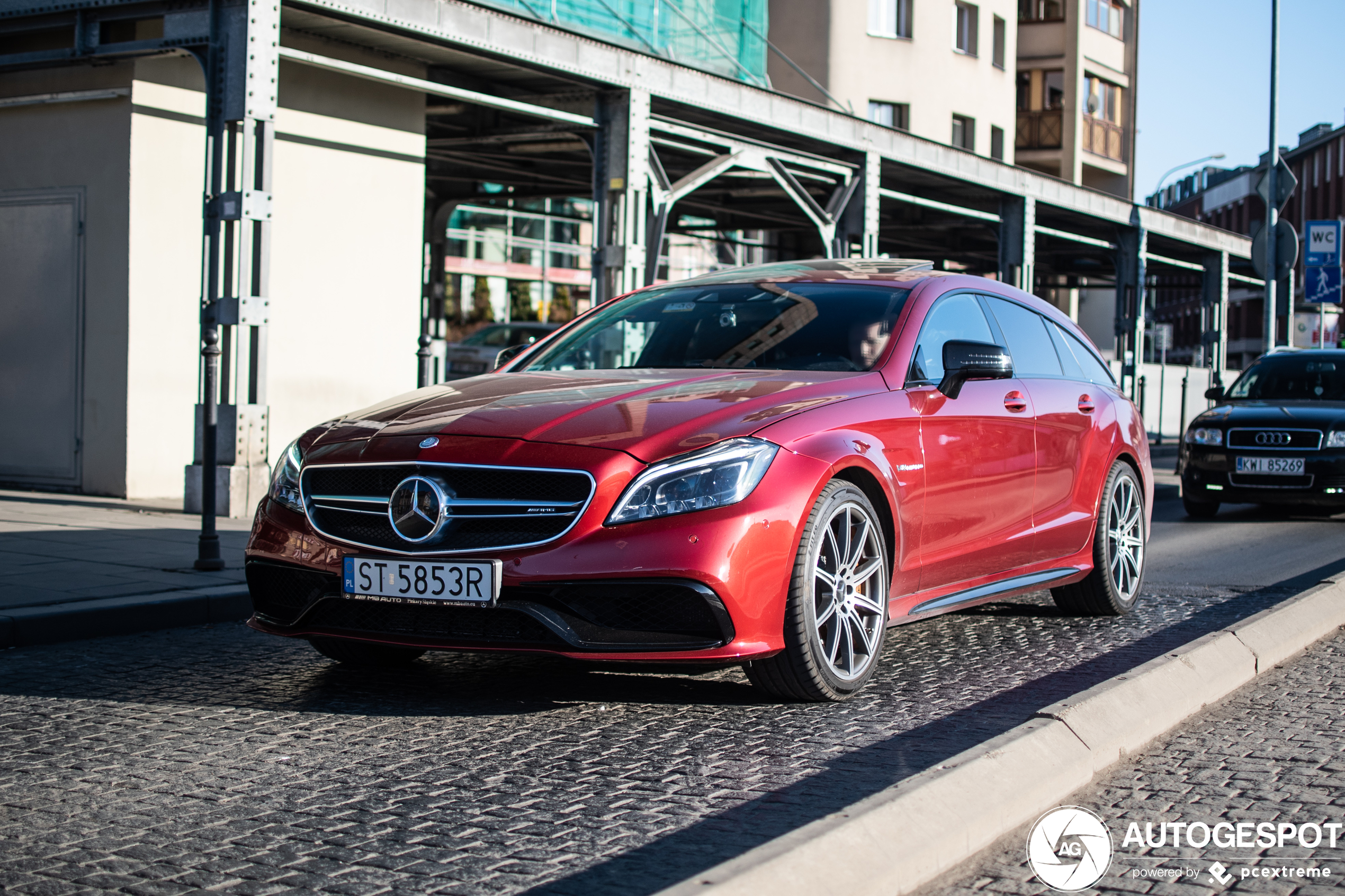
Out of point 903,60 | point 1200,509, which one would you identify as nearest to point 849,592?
point 1200,509

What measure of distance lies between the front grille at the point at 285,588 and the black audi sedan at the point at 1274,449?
33.1ft

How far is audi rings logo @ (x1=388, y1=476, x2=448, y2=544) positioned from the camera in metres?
4.67

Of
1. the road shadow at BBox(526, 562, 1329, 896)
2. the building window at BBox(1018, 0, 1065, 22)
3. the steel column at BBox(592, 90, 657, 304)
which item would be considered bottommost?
the road shadow at BBox(526, 562, 1329, 896)

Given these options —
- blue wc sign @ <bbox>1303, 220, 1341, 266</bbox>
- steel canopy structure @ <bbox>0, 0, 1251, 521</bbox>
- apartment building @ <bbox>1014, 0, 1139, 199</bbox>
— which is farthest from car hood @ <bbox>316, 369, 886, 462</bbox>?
apartment building @ <bbox>1014, 0, 1139, 199</bbox>

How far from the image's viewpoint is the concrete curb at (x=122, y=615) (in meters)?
6.18

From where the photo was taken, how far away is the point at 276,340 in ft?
40.7

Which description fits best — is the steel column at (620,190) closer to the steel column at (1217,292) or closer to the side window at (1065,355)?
the side window at (1065,355)

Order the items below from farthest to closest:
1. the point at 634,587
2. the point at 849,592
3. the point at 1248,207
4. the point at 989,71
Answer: the point at 1248,207 < the point at 989,71 < the point at 849,592 < the point at 634,587

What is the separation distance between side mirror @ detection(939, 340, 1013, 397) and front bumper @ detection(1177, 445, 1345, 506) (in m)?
8.04

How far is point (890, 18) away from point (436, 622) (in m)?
34.3

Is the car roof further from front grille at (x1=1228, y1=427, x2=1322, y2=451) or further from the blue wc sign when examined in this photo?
the blue wc sign

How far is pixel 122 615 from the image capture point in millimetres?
6527

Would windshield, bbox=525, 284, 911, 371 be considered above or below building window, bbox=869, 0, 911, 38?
below

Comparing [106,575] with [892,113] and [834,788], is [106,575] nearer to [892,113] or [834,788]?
[834,788]
